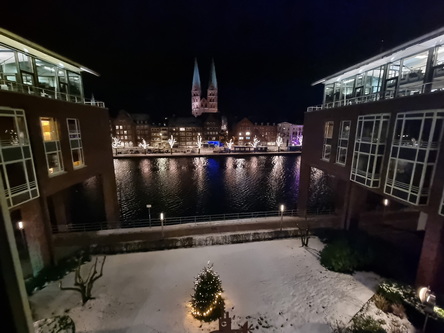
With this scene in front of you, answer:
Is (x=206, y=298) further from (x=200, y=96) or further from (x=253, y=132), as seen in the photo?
(x=200, y=96)

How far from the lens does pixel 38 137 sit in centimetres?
1267

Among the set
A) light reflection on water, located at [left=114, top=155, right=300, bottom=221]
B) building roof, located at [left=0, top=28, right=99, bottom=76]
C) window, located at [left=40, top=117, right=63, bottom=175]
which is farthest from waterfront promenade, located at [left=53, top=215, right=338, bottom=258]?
building roof, located at [left=0, top=28, right=99, bottom=76]

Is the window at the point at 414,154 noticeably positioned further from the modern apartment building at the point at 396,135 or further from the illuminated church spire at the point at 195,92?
the illuminated church spire at the point at 195,92

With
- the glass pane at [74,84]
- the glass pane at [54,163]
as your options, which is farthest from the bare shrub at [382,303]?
the glass pane at [74,84]

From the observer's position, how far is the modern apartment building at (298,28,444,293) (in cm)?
1111

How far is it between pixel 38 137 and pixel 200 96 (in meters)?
108

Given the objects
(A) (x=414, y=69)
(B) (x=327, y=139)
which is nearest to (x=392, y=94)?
(A) (x=414, y=69)

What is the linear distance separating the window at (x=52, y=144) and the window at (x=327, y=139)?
20.5m

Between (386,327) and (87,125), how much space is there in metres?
21.9

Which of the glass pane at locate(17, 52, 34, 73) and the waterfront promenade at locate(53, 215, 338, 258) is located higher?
the glass pane at locate(17, 52, 34, 73)

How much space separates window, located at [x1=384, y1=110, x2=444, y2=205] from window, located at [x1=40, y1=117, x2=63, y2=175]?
823 inches

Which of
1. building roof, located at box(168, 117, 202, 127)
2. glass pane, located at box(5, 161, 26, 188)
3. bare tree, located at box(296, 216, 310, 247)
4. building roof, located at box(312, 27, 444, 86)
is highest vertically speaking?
building roof, located at box(312, 27, 444, 86)

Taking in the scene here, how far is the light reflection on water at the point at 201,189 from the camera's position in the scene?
83.4 feet

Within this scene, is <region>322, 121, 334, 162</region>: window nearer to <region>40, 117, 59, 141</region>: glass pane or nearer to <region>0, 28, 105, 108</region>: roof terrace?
<region>0, 28, 105, 108</region>: roof terrace
